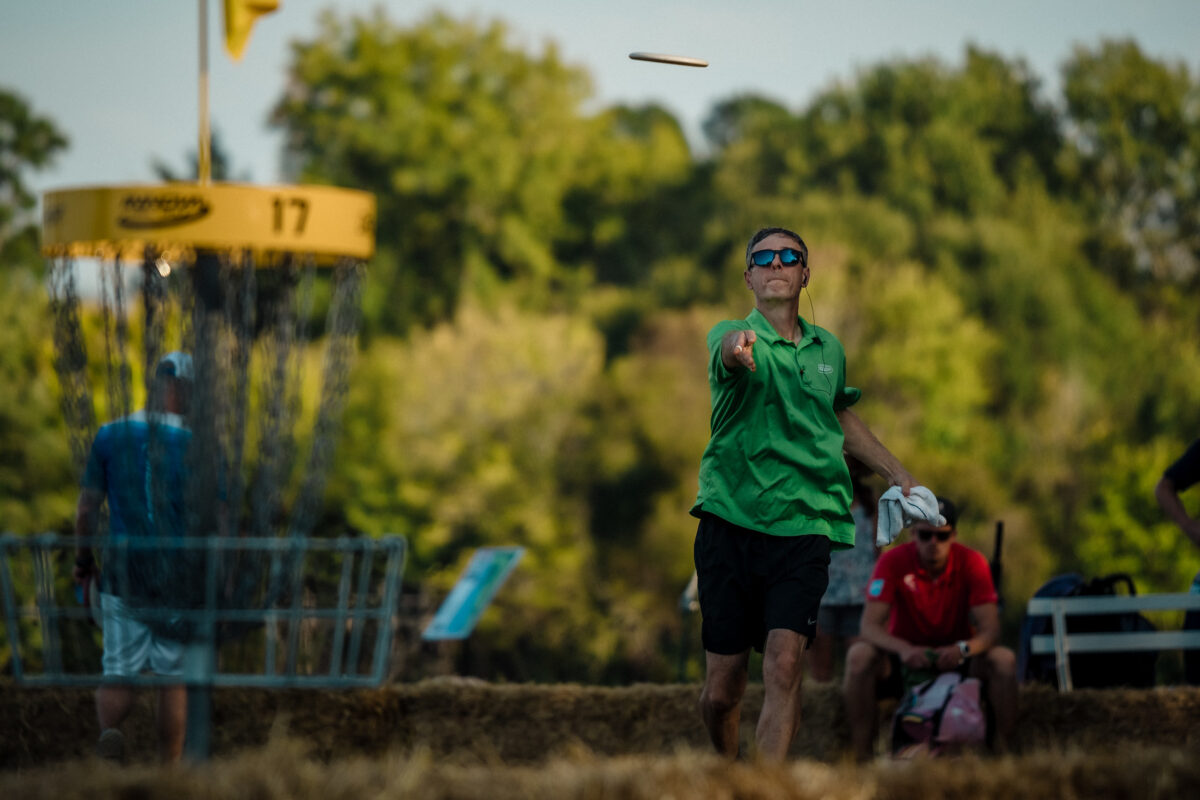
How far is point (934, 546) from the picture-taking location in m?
7.80

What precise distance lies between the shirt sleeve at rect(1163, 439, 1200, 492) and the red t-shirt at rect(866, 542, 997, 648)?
998 mm

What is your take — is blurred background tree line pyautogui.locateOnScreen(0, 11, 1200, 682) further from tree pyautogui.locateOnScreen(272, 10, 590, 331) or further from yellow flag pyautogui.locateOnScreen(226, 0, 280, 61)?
yellow flag pyautogui.locateOnScreen(226, 0, 280, 61)

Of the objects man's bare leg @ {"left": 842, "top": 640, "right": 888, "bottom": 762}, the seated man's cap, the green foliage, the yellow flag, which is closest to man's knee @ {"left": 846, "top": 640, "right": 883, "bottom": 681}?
man's bare leg @ {"left": 842, "top": 640, "right": 888, "bottom": 762}

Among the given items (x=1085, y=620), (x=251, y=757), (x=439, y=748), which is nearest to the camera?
(x=251, y=757)

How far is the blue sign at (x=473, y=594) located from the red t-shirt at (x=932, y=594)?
3.05m

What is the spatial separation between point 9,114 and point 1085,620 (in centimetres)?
4310

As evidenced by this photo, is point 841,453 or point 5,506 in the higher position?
point 841,453

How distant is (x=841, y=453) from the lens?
5531mm

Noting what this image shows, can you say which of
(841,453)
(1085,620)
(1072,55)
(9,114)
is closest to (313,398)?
(9,114)

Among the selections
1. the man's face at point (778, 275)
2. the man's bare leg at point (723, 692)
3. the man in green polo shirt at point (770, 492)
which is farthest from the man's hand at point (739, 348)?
the man's bare leg at point (723, 692)

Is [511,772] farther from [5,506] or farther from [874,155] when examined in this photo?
[874,155]

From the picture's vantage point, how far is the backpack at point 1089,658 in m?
8.47

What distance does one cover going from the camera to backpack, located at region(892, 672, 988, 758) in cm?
703

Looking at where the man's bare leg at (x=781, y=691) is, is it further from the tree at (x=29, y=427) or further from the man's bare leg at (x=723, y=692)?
the tree at (x=29, y=427)
